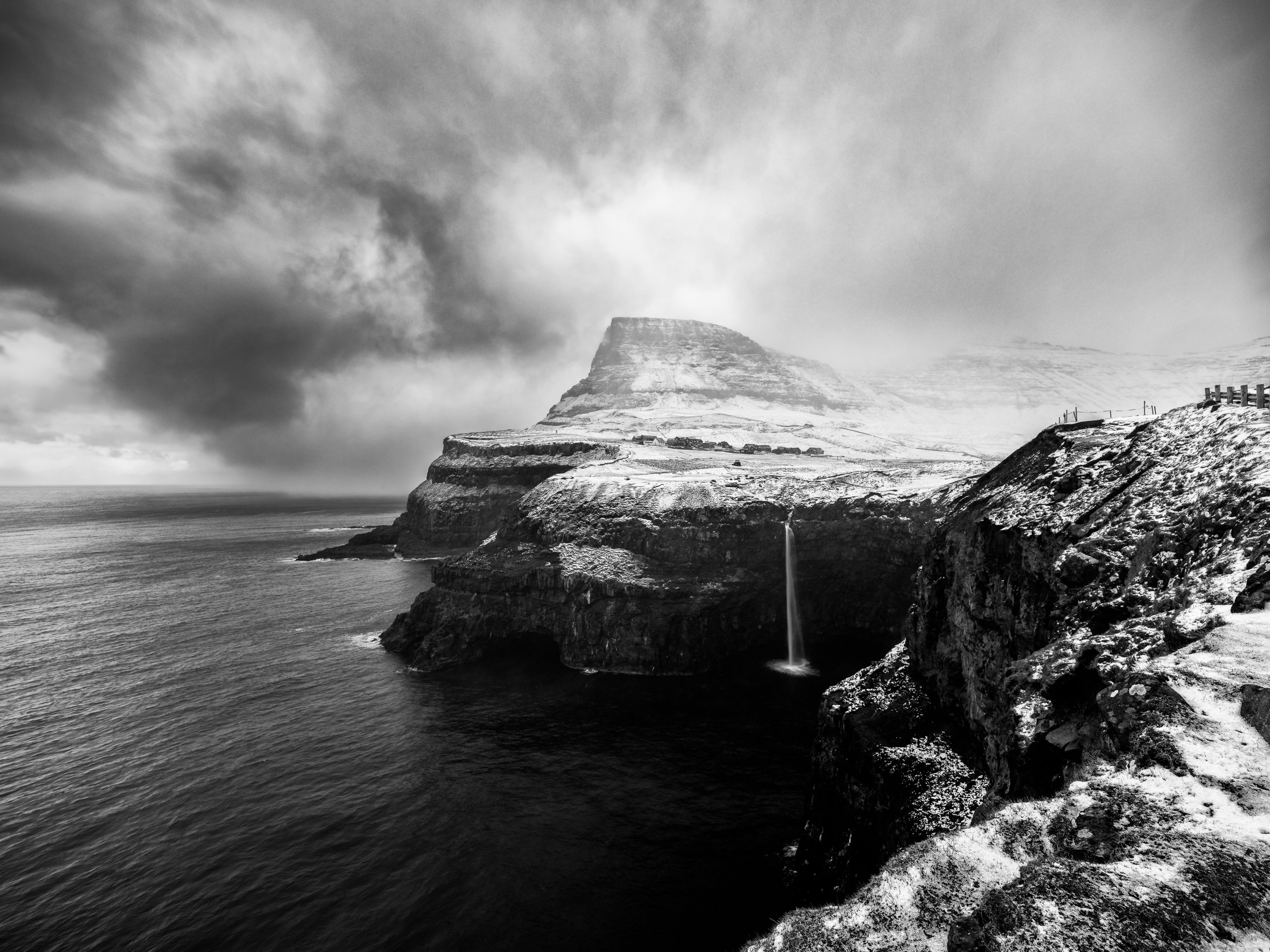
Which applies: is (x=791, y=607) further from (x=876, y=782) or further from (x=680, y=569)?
(x=876, y=782)

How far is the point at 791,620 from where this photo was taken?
2399 inches

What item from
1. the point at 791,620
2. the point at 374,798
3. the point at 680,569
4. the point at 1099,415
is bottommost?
the point at 374,798

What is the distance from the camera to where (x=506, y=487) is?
123750mm

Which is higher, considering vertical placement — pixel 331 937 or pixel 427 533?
pixel 427 533

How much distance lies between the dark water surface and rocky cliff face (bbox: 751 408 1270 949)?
8230 millimetres

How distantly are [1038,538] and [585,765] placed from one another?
2978 cm

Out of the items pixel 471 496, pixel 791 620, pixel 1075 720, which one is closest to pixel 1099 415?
pixel 791 620

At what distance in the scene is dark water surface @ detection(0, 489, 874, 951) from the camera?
2548cm

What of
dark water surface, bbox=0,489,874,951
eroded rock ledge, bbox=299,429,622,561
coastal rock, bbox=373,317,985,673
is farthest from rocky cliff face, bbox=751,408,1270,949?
eroded rock ledge, bbox=299,429,622,561

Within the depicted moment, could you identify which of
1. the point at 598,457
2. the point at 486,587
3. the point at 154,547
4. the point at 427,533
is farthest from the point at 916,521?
the point at 154,547

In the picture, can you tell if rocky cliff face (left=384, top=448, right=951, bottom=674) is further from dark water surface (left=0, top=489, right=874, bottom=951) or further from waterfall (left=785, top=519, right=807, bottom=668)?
dark water surface (left=0, top=489, right=874, bottom=951)

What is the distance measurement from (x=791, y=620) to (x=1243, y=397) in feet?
136

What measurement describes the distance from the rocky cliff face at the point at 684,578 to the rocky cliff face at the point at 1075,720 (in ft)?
88.3

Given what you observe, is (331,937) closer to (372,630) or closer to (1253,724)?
(1253,724)
